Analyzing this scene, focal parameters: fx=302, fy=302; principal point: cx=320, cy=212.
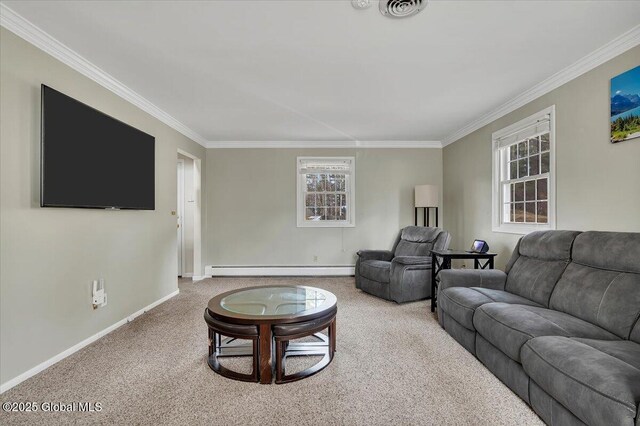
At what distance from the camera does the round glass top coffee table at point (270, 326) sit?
6.70 ft

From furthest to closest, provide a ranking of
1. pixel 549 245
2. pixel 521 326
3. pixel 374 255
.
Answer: pixel 374 255 → pixel 549 245 → pixel 521 326

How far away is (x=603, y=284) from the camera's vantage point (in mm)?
2014

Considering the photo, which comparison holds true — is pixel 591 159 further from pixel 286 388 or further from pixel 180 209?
pixel 180 209

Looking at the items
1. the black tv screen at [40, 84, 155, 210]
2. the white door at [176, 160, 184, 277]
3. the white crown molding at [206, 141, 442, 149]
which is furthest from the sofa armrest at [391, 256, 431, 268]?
the white door at [176, 160, 184, 277]

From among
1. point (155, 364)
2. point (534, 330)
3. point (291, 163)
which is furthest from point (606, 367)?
point (291, 163)

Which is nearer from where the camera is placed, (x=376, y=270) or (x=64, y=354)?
(x=64, y=354)

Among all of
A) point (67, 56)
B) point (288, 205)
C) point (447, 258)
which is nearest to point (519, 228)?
point (447, 258)

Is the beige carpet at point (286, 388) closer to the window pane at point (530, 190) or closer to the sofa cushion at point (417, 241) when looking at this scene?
the sofa cushion at point (417, 241)

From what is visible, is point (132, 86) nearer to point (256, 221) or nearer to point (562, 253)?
point (256, 221)

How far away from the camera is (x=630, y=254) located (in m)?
1.94

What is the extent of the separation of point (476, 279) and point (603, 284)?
0.99m

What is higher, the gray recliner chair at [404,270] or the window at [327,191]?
the window at [327,191]

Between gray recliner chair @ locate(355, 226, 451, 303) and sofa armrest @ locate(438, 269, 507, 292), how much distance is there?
86 cm

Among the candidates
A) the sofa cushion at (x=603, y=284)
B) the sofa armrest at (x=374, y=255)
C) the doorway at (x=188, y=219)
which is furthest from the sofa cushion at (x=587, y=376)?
the doorway at (x=188, y=219)
